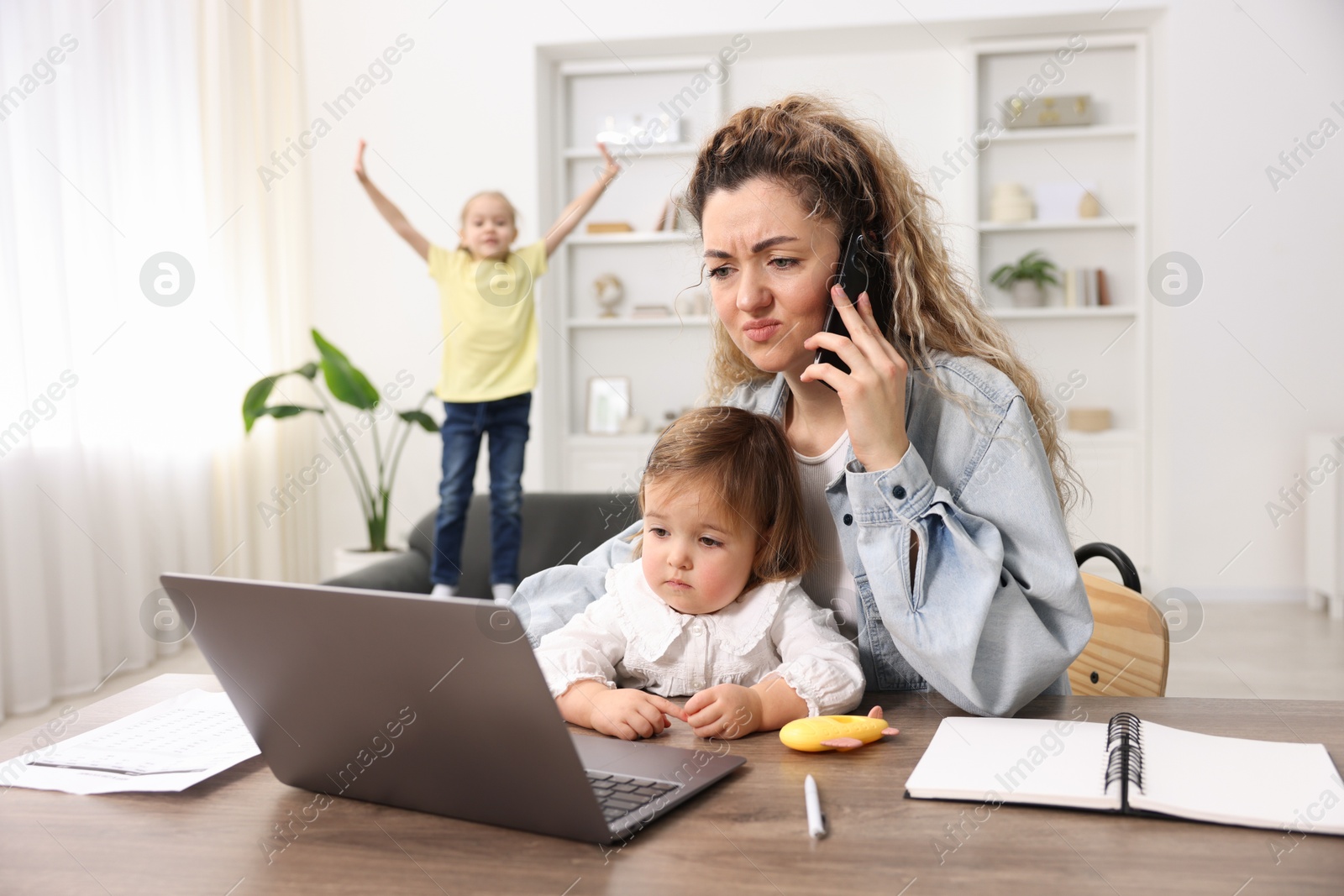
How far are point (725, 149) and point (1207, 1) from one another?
4.50m

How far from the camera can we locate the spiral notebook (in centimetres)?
75

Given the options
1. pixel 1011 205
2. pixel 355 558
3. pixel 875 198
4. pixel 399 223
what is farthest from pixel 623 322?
pixel 875 198

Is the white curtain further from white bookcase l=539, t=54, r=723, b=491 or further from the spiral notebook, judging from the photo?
the spiral notebook

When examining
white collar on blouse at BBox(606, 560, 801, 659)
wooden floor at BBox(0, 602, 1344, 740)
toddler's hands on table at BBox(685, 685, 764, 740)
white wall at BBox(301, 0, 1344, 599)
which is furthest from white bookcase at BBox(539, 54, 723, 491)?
toddler's hands on table at BBox(685, 685, 764, 740)

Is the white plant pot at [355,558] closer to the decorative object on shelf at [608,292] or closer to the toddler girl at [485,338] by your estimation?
the toddler girl at [485,338]

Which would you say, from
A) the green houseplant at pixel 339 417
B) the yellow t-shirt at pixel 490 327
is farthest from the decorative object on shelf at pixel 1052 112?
the green houseplant at pixel 339 417

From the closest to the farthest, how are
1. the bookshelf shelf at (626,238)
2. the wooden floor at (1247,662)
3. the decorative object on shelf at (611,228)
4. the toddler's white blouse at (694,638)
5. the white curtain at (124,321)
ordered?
1. the toddler's white blouse at (694,638)
2. the white curtain at (124,321)
3. the wooden floor at (1247,662)
4. the bookshelf shelf at (626,238)
5. the decorative object on shelf at (611,228)

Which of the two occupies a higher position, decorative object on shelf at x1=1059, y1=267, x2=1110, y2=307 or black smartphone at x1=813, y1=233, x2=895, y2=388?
decorative object on shelf at x1=1059, y1=267, x2=1110, y2=307

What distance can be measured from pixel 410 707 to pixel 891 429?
0.59 m

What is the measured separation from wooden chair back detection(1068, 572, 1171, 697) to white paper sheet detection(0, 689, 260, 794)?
3.34 feet

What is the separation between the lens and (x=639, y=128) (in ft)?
17.7

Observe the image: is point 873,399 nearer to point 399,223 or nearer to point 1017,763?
point 1017,763

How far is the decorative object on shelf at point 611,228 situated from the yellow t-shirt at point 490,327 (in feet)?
5.11

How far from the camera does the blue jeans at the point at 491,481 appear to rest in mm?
3445
